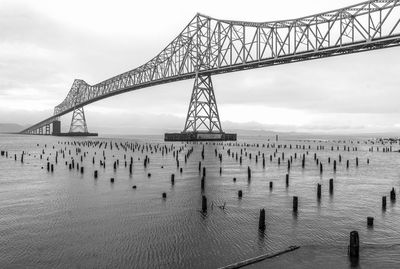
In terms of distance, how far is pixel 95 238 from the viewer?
40.5 feet

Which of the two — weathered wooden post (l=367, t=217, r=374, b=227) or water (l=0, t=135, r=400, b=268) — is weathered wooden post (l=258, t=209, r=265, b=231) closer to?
water (l=0, t=135, r=400, b=268)

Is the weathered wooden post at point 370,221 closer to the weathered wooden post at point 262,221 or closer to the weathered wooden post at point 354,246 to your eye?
the weathered wooden post at point 354,246

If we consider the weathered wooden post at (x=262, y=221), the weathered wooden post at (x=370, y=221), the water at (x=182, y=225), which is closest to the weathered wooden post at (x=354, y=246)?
the water at (x=182, y=225)

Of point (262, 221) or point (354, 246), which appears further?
point (262, 221)

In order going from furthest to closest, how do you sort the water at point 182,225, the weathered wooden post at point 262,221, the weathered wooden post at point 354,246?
the weathered wooden post at point 262,221
the weathered wooden post at point 354,246
the water at point 182,225

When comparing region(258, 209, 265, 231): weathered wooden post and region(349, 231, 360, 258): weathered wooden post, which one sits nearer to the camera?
region(349, 231, 360, 258): weathered wooden post

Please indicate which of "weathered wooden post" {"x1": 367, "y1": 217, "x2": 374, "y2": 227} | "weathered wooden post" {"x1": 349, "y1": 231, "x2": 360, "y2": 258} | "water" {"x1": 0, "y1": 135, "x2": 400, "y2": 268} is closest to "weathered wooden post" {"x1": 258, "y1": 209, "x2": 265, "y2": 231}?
"water" {"x1": 0, "y1": 135, "x2": 400, "y2": 268}

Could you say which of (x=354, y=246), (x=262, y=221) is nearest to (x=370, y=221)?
(x=354, y=246)

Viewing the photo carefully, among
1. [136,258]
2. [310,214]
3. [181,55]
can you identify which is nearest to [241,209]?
[310,214]

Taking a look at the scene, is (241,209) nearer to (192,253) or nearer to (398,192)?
(192,253)

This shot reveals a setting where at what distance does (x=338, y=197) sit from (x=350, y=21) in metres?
44.7

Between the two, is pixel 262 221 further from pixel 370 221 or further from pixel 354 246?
pixel 370 221

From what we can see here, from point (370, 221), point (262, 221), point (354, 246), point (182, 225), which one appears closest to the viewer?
point (354, 246)

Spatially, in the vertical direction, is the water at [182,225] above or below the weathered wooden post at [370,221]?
below
